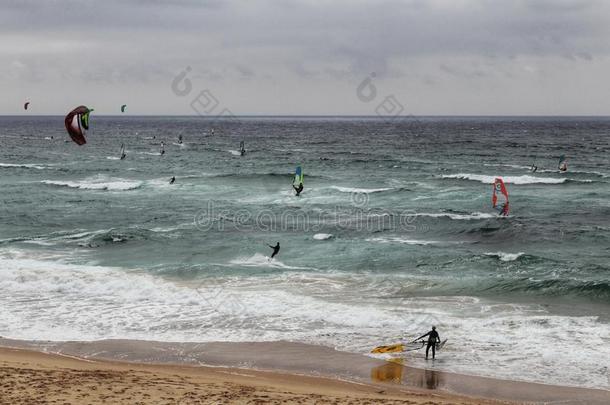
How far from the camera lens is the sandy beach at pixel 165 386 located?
13188 millimetres

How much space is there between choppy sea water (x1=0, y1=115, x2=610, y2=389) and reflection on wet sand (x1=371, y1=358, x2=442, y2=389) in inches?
25.5

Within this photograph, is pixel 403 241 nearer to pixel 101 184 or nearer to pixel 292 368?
pixel 292 368

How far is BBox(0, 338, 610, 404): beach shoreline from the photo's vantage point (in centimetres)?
1496

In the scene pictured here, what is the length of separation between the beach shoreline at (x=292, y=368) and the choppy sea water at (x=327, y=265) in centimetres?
68

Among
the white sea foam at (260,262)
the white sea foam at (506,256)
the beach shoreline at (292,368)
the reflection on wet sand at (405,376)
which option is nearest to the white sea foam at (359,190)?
the white sea foam at (506,256)

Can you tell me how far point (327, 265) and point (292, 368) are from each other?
10.6m

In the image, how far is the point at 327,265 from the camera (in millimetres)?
27000

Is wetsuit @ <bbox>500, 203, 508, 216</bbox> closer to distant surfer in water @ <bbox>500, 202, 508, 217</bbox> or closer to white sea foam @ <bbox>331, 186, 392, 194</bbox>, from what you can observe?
distant surfer in water @ <bbox>500, 202, 508, 217</bbox>

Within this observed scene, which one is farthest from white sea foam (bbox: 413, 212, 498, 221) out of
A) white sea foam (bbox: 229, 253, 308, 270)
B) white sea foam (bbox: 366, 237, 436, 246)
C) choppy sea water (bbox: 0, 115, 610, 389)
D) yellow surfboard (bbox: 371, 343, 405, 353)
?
yellow surfboard (bbox: 371, 343, 405, 353)

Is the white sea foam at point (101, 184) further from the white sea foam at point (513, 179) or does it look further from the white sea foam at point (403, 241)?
the white sea foam at point (513, 179)

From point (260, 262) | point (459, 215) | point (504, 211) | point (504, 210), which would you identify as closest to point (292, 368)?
point (260, 262)

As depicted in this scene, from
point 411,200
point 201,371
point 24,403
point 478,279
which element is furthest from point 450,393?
point 411,200

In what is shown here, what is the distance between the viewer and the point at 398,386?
15.5 meters

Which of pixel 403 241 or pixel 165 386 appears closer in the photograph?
pixel 165 386
